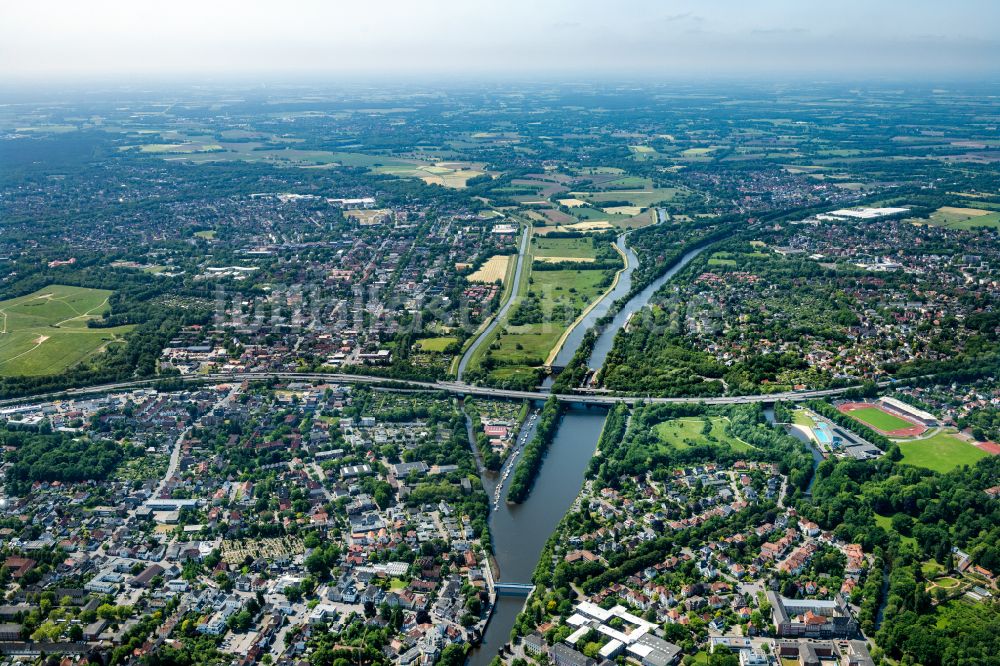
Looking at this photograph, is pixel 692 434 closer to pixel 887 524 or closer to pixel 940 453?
pixel 887 524

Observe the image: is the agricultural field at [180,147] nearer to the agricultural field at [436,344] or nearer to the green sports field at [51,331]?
the green sports field at [51,331]

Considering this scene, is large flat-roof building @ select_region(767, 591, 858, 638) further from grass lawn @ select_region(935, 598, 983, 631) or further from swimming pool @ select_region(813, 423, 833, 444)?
swimming pool @ select_region(813, 423, 833, 444)

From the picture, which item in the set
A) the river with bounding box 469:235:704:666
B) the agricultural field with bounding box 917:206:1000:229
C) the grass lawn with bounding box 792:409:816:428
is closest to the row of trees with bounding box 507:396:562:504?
the river with bounding box 469:235:704:666

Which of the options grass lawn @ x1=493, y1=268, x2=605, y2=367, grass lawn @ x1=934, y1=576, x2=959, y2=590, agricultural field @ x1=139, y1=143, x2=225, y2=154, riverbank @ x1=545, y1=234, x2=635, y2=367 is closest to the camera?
grass lawn @ x1=934, y1=576, x2=959, y2=590

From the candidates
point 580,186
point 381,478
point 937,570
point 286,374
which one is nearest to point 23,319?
point 286,374

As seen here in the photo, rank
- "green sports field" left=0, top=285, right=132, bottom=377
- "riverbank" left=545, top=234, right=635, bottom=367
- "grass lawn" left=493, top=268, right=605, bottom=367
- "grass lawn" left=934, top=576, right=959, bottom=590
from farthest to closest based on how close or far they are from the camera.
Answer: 1. "riverbank" left=545, top=234, right=635, bottom=367
2. "grass lawn" left=493, top=268, right=605, bottom=367
3. "green sports field" left=0, top=285, right=132, bottom=377
4. "grass lawn" left=934, top=576, right=959, bottom=590

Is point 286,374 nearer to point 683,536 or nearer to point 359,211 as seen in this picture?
point 683,536
